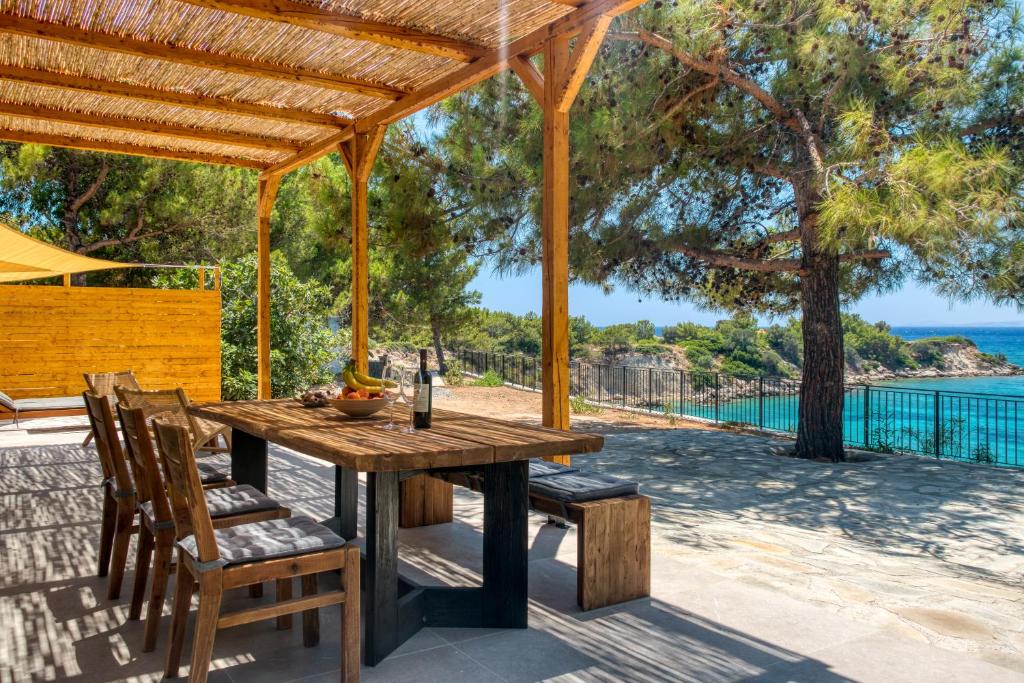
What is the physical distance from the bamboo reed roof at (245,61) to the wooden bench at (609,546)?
7.77ft

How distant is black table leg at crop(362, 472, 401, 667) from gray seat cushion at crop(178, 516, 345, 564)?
161mm

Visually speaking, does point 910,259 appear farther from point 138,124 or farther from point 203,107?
point 138,124

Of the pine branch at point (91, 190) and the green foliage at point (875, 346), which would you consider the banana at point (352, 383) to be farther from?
the green foliage at point (875, 346)

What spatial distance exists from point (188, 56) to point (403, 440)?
369cm

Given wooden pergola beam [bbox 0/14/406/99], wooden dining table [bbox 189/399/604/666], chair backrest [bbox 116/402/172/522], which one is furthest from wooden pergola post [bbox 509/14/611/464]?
chair backrest [bbox 116/402/172/522]

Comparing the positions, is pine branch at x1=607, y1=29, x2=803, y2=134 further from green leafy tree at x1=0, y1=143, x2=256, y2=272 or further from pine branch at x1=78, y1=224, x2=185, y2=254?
pine branch at x1=78, y1=224, x2=185, y2=254

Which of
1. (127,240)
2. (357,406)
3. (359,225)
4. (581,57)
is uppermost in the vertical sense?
(127,240)

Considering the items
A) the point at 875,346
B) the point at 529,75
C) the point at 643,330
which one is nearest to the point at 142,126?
the point at 529,75

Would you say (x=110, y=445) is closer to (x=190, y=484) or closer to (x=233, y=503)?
(x=233, y=503)

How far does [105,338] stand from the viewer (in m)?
9.25

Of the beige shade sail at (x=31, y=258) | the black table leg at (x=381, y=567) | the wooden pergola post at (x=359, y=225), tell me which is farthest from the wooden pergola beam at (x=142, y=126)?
the black table leg at (x=381, y=567)

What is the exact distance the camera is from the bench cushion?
3.31 meters

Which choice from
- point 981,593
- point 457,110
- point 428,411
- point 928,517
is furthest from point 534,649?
point 457,110

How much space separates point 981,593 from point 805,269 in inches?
192
